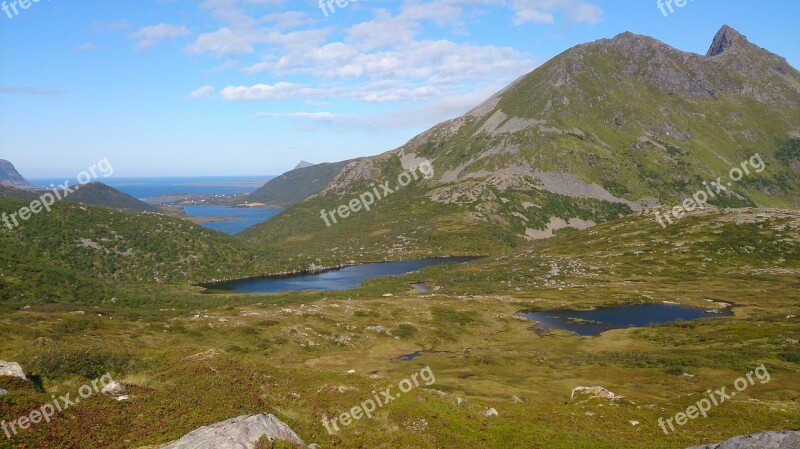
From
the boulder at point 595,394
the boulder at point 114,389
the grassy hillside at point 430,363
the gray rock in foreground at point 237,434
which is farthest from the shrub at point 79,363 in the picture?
the boulder at point 595,394

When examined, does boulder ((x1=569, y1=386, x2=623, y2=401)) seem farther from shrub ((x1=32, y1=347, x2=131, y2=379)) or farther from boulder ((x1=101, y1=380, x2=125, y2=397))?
shrub ((x1=32, y1=347, x2=131, y2=379))

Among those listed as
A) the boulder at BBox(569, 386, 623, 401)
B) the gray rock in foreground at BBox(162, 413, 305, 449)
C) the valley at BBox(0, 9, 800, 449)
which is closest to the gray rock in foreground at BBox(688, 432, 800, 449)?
the valley at BBox(0, 9, 800, 449)

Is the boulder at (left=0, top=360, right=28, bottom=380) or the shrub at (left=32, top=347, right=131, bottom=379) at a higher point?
the boulder at (left=0, top=360, right=28, bottom=380)

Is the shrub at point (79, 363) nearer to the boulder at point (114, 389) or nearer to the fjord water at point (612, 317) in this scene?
the boulder at point (114, 389)

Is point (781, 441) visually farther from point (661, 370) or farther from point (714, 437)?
point (661, 370)

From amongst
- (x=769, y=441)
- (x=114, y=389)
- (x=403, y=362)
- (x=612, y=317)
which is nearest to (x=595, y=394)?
(x=769, y=441)

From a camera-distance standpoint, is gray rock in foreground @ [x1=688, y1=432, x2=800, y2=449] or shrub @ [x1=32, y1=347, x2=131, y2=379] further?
shrub @ [x1=32, y1=347, x2=131, y2=379]

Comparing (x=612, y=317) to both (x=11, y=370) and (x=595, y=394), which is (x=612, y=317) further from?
(x=11, y=370)
